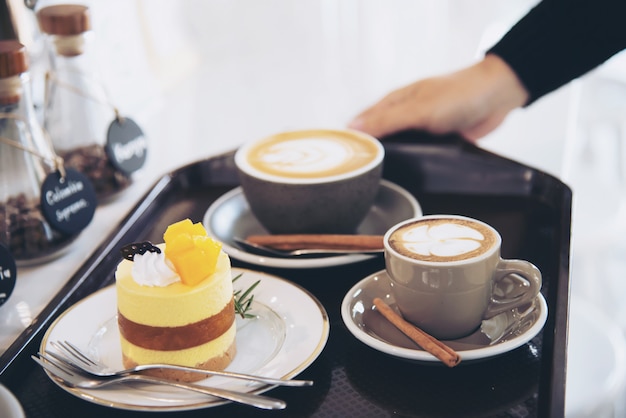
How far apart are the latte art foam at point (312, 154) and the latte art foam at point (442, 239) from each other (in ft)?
0.68

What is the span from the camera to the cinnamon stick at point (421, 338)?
2.46ft

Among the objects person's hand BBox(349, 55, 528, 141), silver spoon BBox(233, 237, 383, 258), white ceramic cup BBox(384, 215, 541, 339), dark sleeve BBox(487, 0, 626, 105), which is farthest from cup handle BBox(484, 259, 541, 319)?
dark sleeve BBox(487, 0, 626, 105)

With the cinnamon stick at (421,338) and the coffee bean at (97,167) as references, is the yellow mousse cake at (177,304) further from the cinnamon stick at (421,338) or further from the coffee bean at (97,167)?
the coffee bean at (97,167)

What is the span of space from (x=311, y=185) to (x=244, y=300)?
195mm

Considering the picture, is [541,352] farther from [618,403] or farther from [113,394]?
[618,403]

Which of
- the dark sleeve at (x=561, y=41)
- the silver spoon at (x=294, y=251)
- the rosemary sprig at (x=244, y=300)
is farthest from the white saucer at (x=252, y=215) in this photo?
the dark sleeve at (x=561, y=41)

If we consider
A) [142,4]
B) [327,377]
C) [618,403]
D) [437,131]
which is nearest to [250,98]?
[142,4]

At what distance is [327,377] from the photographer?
79cm

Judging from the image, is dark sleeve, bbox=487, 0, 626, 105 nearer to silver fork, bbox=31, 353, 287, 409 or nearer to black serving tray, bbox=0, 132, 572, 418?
black serving tray, bbox=0, 132, 572, 418

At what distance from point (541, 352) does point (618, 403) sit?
27.5 inches

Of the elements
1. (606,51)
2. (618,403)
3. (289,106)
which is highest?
(606,51)

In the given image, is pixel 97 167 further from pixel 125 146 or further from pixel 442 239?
pixel 442 239

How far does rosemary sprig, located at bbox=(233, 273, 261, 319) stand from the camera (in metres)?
0.87

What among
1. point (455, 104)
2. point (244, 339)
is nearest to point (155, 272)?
point (244, 339)
